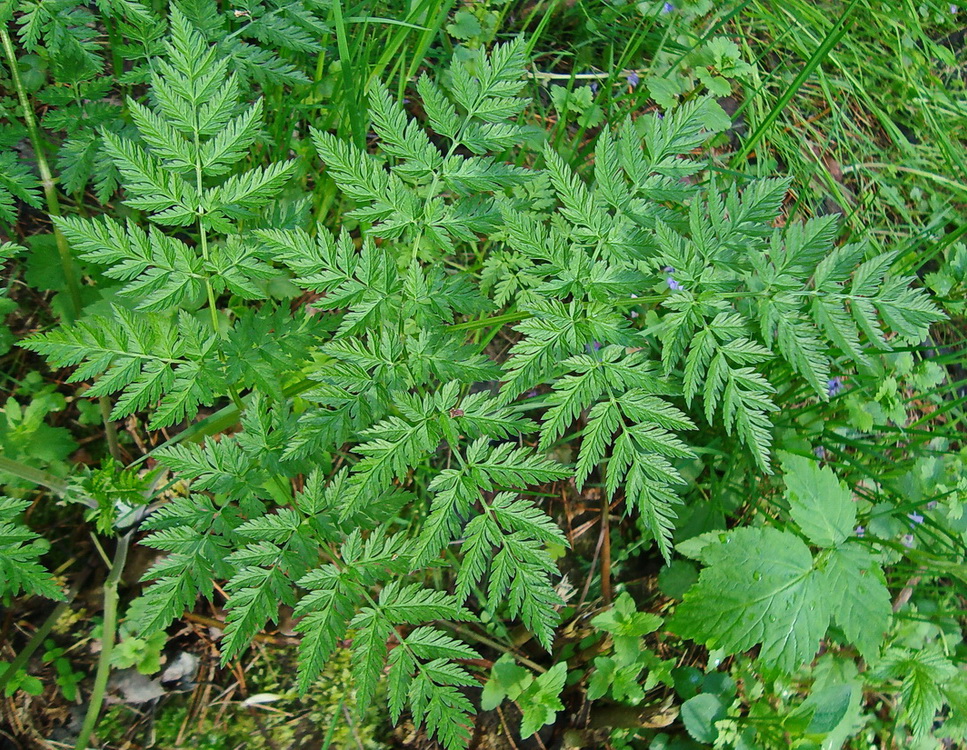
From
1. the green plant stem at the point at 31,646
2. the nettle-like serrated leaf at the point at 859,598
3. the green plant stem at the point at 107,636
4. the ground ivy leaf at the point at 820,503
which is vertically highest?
the ground ivy leaf at the point at 820,503

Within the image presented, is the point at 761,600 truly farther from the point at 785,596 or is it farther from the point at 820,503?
the point at 820,503

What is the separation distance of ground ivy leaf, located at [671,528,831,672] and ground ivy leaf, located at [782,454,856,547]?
73mm

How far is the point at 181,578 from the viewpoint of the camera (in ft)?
5.79

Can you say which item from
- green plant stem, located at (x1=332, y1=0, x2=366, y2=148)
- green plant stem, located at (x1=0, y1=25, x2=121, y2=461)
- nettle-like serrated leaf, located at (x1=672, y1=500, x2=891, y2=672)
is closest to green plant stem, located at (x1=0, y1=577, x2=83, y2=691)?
green plant stem, located at (x1=0, y1=25, x2=121, y2=461)

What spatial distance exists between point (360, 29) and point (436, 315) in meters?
1.35

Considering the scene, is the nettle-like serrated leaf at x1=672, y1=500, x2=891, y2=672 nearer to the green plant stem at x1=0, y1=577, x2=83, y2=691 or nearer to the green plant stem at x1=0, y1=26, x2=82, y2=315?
the green plant stem at x1=0, y1=577, x2=83, y2=691

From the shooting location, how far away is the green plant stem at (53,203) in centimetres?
205

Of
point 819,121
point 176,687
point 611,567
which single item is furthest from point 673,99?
point 176,687

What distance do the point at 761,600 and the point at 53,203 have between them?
2.58 m

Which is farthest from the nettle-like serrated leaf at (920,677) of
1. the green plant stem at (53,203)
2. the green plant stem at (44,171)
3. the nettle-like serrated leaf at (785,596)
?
the green plant stem at (44,171)

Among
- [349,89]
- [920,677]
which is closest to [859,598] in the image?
[920,677]

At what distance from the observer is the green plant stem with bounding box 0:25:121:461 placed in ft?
6.73

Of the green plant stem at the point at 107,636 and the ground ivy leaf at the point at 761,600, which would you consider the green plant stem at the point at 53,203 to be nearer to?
the green plant stem at the point at 107,636

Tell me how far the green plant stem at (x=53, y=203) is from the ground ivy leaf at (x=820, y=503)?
2.16m
